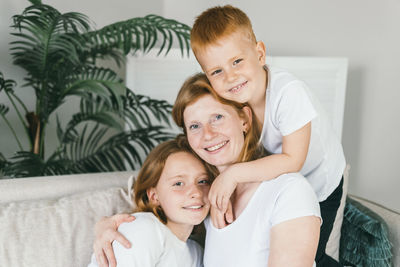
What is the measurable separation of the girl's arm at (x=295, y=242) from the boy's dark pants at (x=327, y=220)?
0.37 m

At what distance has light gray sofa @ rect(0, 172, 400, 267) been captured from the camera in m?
1.29

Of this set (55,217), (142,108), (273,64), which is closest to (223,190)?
(55,217)

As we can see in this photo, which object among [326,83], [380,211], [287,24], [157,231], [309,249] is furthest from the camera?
[287,24]

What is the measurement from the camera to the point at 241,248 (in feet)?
3.73

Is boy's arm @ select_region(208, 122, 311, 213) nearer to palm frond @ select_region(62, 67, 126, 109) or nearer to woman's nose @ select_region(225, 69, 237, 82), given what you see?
woman's nose @ select_region(225, 69, 237, 82)

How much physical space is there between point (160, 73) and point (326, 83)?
3.32ft

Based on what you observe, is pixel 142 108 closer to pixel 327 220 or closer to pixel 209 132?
pixel 209 132

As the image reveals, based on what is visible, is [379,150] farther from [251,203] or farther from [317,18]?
[251,203]

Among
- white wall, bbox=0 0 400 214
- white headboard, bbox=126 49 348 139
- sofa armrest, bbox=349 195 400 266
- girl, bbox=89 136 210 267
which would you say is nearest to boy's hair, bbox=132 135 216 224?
girl, bbox=89 136 210 267

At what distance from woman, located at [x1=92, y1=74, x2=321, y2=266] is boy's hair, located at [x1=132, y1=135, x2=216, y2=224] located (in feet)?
0.18

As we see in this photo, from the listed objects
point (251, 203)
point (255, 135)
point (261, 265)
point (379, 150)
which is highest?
point (255, 135)

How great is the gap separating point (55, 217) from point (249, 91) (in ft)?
2.40

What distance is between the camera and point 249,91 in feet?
3.93

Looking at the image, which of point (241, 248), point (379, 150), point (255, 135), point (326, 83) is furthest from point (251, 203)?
point (379, 150)
